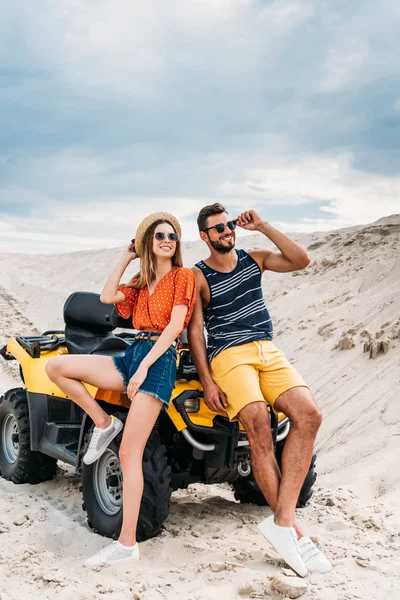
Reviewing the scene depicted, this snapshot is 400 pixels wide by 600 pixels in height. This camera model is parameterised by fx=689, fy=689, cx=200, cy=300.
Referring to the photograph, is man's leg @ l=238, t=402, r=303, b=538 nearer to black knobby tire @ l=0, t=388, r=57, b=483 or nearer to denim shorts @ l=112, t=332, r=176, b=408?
denim shorts @ l=112, t=332, r=176, b=408

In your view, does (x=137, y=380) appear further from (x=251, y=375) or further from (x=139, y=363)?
(x=251, y=375)

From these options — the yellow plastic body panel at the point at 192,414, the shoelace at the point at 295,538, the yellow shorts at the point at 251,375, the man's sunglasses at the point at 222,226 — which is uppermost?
the man's sunglasses at the point at 222,226

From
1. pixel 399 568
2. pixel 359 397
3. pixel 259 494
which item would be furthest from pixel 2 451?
pixel 359 397

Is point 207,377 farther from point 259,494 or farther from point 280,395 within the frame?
point 259,494

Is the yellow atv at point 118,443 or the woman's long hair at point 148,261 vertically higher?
the woman's long hair at point 148,261

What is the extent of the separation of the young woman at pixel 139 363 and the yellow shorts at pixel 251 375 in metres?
0.33

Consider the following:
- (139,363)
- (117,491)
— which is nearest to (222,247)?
(139,363)

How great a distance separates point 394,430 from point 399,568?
294 centimetres

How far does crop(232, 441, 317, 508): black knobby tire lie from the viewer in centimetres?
487

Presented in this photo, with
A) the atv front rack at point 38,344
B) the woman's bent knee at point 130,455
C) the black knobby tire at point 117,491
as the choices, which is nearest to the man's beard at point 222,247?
the black knobby tire at point 117,491

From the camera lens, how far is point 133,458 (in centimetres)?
397

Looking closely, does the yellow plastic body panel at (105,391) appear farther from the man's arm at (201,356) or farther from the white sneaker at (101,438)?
the white sneaker at (101,438)

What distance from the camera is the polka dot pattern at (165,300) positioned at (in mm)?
4199

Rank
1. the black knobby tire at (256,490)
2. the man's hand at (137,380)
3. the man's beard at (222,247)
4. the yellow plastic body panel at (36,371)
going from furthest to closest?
the yellow plastic body panel at (36,371), the black knobby tire at (256,490), the man's beard at (222,247), the man's hand at (137,380)
